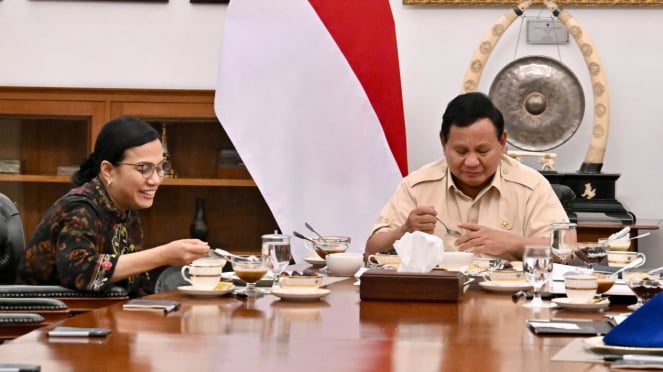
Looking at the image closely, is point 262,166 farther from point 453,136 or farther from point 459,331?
point 459,331

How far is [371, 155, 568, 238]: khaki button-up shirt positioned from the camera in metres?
3.40

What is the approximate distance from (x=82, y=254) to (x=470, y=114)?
1432mm

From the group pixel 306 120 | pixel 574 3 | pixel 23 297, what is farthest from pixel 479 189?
pixel 574 3

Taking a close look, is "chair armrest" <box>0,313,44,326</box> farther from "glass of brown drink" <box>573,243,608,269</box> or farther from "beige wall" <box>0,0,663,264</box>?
"beige wall" <box>0,0,663,264</box>

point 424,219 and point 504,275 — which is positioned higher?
point 424,219

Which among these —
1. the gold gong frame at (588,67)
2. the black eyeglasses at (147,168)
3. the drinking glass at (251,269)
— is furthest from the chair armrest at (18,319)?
the gold gong frame at (588,67)

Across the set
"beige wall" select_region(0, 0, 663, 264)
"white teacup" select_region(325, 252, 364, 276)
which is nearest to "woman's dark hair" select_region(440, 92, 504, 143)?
"white teacup" select_region(325, 252, 364, 276)

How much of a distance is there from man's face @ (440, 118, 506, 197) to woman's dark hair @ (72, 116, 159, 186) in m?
1.03

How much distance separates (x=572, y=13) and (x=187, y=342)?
3.82 metres

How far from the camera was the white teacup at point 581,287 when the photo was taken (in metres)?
2.12

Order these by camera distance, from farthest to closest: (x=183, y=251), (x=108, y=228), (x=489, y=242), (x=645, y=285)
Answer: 1. (x=489, y=242)
2. (x=108, y=228)
3. (x=183, y=251)
4. (x=645, y=285)

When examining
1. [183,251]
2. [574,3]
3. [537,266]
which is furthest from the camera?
[574,3]

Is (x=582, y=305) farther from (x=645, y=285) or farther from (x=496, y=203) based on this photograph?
(x=496, y=203)

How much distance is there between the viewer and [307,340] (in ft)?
5.53
